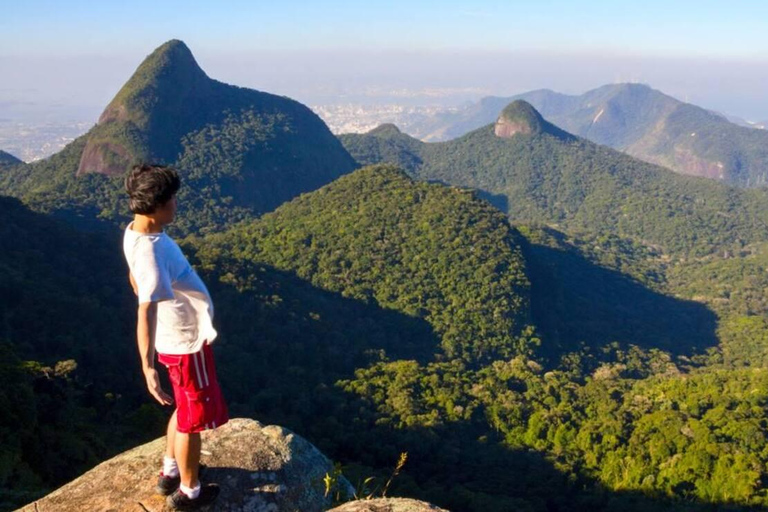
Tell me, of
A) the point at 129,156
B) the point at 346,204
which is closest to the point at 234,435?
the point at 346,204

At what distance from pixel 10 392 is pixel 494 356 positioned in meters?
29.1

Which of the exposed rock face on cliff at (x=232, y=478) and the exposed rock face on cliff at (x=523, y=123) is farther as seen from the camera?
the exposed rock face on cliff at (x=523, y=123)

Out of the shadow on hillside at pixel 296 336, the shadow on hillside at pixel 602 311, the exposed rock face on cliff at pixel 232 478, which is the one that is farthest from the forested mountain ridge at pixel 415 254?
the exposed rock face on cliff at pixel 232 478

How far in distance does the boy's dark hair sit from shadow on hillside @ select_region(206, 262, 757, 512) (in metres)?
7.15

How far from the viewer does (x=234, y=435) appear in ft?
17.1

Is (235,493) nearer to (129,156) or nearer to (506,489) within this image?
(506,489)

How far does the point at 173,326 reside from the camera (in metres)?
4.05

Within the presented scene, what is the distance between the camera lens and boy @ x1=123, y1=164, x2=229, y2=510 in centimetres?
374

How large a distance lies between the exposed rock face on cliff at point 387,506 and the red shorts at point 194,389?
1218 millimetres

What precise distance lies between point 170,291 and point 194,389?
89cm

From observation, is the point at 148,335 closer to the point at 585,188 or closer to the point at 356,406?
the point at 356,406

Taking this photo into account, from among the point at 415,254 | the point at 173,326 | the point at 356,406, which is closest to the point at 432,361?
the point at 415,254

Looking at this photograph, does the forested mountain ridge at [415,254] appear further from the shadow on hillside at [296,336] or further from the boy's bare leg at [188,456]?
the boy's bare leg at [188,456]

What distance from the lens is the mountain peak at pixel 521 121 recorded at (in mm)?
106938
